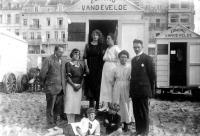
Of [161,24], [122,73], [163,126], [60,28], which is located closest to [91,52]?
[122,73]

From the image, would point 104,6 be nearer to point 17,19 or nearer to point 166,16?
point 166,16

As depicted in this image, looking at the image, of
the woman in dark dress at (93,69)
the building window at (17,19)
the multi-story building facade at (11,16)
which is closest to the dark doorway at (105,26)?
the woman in dark dress at (93,69)

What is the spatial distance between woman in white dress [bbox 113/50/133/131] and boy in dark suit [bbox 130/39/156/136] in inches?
19.1

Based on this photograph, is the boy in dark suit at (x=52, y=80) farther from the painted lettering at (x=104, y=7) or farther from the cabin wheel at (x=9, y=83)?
the cabin wheel at (x=9, y=83)

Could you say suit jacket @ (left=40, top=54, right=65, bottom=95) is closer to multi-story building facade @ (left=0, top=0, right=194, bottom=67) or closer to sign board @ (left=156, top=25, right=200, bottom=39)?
sign board @ (left=156, top=25, right=200, bottom=39)

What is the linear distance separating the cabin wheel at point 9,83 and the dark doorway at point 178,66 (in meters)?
7.56

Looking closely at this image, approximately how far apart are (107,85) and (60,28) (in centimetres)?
4584

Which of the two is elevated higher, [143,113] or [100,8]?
[100,8]

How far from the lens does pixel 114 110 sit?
5.75 meters

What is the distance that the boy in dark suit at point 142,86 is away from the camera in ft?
18.0

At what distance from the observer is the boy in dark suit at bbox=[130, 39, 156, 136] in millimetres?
5484

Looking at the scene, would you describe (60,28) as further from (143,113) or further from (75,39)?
(143,113)

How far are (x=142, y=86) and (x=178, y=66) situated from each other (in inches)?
382

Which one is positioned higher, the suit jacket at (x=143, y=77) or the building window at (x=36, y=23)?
the building window at (x=36, y=23)
